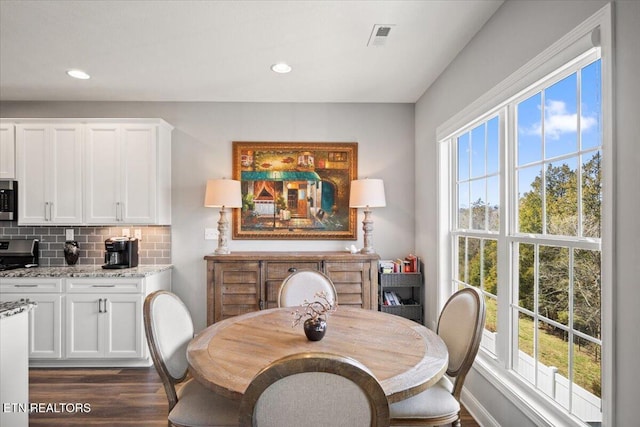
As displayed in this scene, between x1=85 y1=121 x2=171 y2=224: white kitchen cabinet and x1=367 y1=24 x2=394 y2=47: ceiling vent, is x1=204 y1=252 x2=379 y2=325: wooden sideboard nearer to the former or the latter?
x1=85 y1=121 x2=171 y2=224: white kitchen cabinet

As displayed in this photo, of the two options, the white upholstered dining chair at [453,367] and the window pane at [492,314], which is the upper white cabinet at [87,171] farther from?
the window pane at [492,314]

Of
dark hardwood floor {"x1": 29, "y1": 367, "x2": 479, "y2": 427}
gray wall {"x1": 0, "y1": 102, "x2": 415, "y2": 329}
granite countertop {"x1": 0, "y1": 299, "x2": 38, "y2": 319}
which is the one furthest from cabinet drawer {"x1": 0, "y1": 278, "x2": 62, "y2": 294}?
granite countertop {"x1": 0, "y1": 299, "x2": 38, "y2": 319}

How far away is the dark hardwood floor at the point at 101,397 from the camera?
239cm

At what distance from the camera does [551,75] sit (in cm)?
168

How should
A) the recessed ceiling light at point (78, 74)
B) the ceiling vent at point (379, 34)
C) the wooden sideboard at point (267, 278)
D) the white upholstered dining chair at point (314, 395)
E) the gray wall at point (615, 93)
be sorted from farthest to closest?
the wooden sideboard at point (267, 278) < the recessed ceiling light at point (78, 74) < the ceiling vent at point (379, 34) < the gray wall at point (615, 93) < the white upholstered dining chair at point (314, 395)

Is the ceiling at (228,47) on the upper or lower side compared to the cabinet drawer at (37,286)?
upper

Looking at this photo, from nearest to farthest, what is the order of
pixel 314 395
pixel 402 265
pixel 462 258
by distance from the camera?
pixel 314 395 < pixel 462 258 < pixel 402 265

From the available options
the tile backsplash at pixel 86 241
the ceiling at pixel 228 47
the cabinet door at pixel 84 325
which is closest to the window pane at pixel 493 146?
the ceiling at pixel 228 47

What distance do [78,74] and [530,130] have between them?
3.62 m

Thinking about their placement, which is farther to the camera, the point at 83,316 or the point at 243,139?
the point at 243,139

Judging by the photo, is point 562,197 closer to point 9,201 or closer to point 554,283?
point 554,283

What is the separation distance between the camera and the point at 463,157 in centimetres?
288

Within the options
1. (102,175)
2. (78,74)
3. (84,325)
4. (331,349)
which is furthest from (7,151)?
(331,349)

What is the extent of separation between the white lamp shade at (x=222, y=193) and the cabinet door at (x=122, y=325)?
1.12 meters
